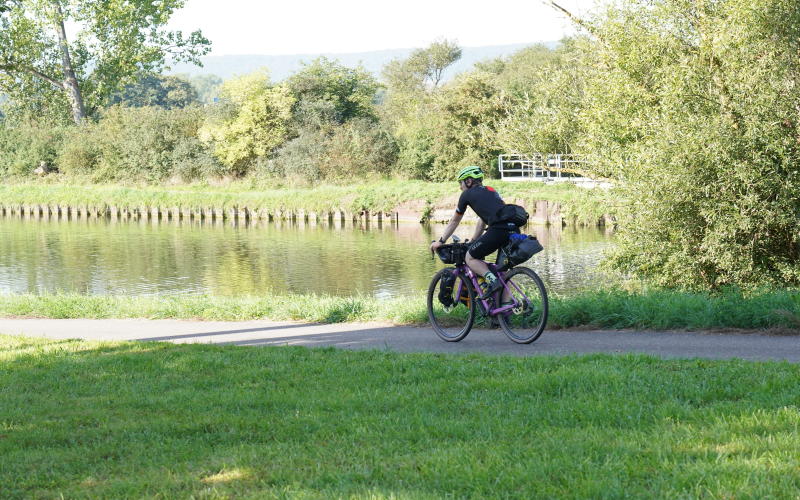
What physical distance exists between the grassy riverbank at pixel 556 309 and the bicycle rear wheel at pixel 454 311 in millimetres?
594

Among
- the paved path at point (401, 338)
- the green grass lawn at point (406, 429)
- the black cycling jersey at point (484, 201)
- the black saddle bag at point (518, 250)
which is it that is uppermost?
the black cycling jersey at point (484, 201)

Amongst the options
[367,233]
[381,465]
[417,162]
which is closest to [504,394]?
[381,465]

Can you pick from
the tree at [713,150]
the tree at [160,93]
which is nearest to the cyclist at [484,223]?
the tree at [713,150]

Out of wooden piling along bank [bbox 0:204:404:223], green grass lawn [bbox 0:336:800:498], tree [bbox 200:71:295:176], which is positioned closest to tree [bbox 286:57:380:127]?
tree [bbox 200:71:295:176]

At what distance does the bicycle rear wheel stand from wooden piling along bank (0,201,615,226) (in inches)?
1087

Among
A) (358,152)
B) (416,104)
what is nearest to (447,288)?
(358,152)

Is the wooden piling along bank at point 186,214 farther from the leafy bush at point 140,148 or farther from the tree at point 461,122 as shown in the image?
the tree at point 461,122

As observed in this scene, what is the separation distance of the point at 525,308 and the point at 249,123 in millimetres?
45565

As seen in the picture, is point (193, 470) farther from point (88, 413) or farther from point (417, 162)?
point (417, 162)

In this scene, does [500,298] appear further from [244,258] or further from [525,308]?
[244,258]

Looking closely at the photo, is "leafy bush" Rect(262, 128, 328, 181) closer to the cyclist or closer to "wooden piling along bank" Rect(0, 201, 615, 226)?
"wooden piling along bank" Rect(0, 201, 615, 226)

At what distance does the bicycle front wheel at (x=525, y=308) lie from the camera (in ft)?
29.7

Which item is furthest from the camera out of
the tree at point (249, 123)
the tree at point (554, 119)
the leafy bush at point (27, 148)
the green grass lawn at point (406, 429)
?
the leafy bush at point (27, 148)

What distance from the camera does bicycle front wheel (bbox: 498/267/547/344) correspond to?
9055 millimetres
